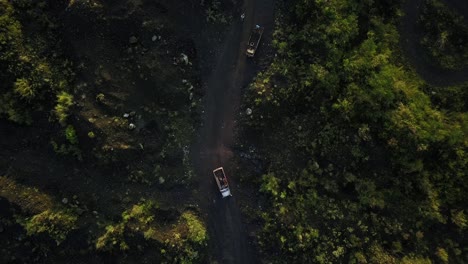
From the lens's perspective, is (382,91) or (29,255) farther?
(382,91)

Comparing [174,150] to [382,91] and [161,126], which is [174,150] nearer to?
[161,126]

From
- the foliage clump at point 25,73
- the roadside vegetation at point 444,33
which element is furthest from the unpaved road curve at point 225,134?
the roadside vegetation at point 444,33

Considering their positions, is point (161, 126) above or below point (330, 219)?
above

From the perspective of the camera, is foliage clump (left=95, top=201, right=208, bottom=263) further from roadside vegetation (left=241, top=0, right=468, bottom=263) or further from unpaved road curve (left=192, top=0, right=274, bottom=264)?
roadside vegetation (left=241, top=0, right=468, bottom=263)

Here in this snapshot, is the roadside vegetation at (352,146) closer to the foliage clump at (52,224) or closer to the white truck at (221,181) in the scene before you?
the white truck at (221,181)

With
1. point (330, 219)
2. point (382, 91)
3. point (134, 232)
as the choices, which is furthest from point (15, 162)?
point (382, 91)

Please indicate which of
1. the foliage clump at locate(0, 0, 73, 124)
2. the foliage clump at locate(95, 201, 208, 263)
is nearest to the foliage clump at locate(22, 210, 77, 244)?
the foliage clump at locate(95, 201, 208, 263)

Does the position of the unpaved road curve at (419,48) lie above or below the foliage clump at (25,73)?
below

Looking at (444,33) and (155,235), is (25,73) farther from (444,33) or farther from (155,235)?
(444,33)
